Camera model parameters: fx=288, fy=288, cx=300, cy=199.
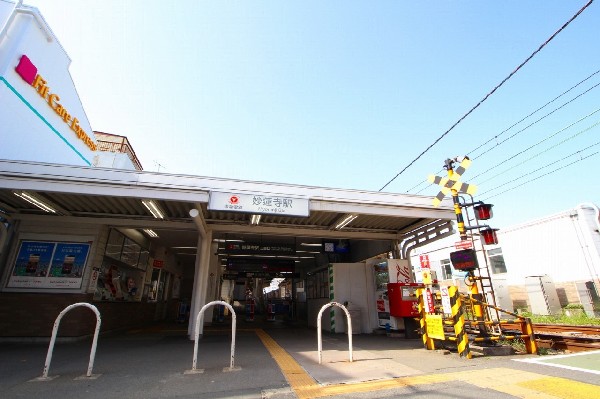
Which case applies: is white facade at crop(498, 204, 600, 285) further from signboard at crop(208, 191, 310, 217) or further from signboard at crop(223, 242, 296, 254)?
signboard at crop(208, 191, 310, 217)

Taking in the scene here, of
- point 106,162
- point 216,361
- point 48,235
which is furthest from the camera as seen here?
point 106,162

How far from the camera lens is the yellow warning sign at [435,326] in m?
6.41

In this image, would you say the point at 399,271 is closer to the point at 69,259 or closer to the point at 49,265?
the point at 69,259

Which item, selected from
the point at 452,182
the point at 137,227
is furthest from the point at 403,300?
the point at 137,227

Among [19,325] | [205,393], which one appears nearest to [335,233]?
[205,393]

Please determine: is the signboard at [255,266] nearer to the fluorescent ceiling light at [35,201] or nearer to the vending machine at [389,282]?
the vending machine at [389,282]

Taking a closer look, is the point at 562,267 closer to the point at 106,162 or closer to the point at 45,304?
the point at 45,304

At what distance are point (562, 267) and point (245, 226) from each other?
17128 millimetres

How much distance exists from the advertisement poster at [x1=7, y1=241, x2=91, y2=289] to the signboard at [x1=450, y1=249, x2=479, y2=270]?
9.89 meters

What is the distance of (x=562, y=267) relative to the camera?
1541cm

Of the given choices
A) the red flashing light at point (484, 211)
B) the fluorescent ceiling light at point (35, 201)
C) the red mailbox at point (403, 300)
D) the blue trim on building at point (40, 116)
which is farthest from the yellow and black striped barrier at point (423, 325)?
the blue trim on building at point (40, 116)

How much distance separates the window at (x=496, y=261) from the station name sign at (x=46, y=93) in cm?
2493

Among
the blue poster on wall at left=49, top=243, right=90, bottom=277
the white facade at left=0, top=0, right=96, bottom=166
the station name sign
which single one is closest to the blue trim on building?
the white facade at left=0, top=0, right=96, bottom=166

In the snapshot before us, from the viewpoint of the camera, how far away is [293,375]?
14.6 ft
